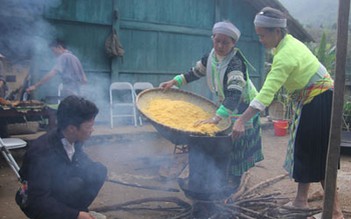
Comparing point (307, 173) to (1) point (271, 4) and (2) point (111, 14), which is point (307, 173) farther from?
(1) point (271, 4)

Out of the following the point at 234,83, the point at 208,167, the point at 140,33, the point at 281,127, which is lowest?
the point at 281,127

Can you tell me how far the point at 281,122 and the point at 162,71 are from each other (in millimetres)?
3225

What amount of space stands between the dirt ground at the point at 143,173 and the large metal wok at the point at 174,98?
1.01 metres

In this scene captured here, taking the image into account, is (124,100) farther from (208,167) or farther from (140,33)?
(208,167)

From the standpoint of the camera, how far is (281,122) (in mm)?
9336

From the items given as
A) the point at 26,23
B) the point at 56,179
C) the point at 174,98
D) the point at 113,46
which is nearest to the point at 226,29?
the point at 174,98

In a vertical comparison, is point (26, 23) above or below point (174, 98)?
above

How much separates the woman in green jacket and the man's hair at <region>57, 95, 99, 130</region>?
144 cm

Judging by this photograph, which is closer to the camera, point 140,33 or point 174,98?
point 174,98

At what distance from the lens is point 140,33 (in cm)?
912

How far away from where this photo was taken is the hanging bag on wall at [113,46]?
27.9ft

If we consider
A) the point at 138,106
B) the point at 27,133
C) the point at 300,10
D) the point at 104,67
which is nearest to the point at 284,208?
the point at 138,106

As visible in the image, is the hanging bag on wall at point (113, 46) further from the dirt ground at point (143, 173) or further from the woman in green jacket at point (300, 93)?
the woman in green jacket at point (300, 93)

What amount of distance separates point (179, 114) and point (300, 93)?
1.27m
